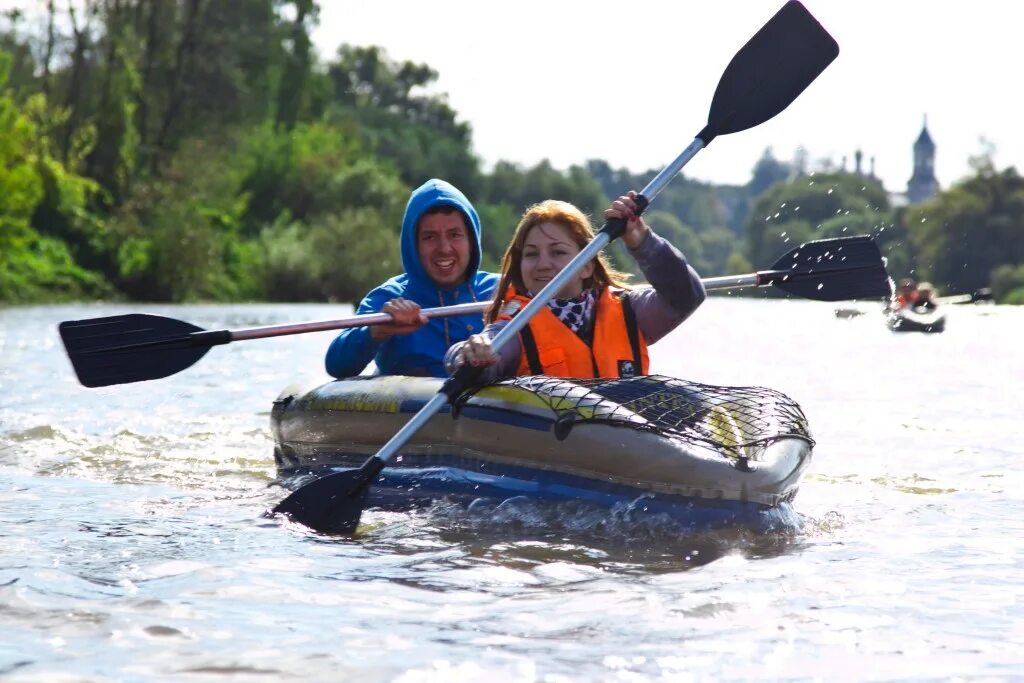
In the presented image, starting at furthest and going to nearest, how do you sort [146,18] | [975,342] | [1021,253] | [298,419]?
1. [1021,253]
2. [146,18]
3. [975,342]
4. [298,419]

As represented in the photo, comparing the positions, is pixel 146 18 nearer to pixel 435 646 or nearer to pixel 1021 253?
pixel 1021 253

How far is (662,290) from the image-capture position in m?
4.41

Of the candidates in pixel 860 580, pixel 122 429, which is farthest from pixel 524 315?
pixel 122 429

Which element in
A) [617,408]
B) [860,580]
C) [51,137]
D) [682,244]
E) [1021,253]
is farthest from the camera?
[682,244]

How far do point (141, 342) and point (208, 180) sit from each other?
28.2m

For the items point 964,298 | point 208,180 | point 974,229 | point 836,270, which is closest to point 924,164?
point 974,229

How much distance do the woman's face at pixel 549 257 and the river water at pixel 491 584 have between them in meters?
0.84

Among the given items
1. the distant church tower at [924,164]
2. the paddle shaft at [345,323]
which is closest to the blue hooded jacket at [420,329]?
the paddle shaft at [345,323]

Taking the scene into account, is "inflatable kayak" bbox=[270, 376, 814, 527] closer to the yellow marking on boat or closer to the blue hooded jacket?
the yellow marking on boat

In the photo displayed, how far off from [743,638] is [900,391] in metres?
8.05

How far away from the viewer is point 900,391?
10531mm

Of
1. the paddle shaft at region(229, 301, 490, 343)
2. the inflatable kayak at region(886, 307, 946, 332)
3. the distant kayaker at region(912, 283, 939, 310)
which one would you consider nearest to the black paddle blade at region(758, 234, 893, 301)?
the paddle shaft at region(229, 301, 490, 343)

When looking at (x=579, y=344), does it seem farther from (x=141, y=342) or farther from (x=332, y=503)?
(x=141, y=342)

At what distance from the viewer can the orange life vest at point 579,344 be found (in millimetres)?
4547
